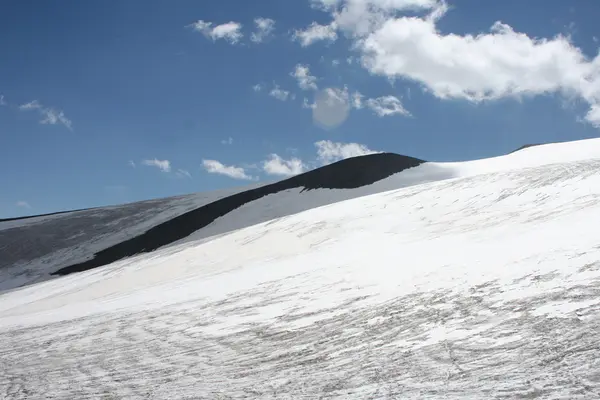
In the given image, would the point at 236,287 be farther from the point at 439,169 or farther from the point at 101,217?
the point at 101,217

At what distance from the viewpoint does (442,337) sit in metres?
7.72

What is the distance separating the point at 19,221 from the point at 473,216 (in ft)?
194

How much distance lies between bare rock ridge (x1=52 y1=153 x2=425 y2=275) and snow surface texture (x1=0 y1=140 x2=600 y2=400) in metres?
20.0

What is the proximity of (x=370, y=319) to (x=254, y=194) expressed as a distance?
41.0 metres

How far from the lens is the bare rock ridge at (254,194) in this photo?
42219mm

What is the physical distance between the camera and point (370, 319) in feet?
31.7

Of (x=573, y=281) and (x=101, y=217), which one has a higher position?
(x=101, y=217)

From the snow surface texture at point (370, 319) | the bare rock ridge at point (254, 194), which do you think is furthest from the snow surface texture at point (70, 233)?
the snow surface texture at point (370, 319)

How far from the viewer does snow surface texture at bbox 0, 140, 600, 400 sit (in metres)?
6.39

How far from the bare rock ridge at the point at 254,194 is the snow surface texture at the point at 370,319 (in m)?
20.0

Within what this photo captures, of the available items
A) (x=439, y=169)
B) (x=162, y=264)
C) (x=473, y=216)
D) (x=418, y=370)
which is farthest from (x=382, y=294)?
(x=439, y=169)

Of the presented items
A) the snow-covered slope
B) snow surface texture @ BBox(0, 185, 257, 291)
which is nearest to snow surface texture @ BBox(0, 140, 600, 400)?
the snow-covered slope

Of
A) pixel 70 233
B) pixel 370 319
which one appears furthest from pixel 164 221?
pixel 370 319

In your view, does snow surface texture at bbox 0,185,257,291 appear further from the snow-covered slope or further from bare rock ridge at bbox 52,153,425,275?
bare rock ridge at bbox 52,153,425,275
